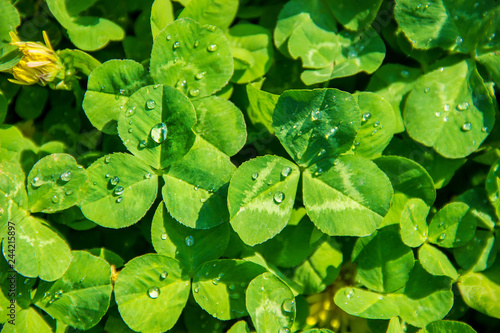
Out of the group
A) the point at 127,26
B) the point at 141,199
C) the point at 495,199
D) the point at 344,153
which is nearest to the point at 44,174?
the point at 141,199

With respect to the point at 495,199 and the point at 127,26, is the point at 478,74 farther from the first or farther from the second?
the point at 127,26

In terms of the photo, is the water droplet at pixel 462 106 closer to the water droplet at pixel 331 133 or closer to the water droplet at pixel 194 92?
the water droplet at pixel 331 133

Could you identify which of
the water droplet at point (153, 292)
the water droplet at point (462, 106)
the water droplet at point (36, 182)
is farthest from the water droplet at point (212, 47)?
the water droplet at point (462, 106)

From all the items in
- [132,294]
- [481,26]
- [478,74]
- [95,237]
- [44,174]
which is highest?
[481,26]

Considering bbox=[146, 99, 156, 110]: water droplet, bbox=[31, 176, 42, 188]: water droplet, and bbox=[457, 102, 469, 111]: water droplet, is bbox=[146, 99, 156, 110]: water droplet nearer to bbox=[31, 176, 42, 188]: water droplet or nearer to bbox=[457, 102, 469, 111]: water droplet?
bbox=[31, 176, 42, 188]: water droplet

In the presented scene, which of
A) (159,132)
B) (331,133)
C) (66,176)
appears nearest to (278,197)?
Answer: (331,133)

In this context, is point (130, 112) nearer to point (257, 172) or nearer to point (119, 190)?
point (119, 190)

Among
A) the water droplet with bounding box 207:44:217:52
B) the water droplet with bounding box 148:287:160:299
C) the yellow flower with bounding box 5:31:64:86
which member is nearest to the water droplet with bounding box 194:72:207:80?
the water droplet with bounding box 207:44:217:52
